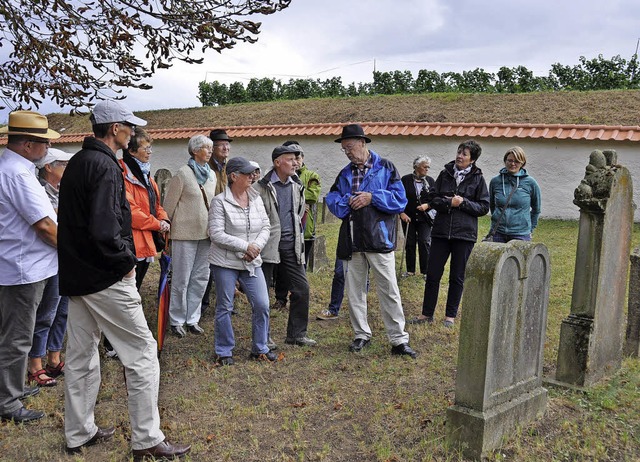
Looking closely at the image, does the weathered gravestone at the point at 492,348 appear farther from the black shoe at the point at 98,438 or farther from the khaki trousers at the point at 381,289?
the black shoe at the point at 98,438

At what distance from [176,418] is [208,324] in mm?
2525

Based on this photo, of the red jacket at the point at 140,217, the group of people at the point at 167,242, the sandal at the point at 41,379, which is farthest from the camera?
the red jacket at the point at 140,217

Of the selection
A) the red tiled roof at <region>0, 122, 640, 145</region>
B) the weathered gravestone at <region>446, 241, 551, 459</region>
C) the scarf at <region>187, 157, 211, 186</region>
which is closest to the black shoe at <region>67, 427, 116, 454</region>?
the weathered gravestone at <region>446, 241, 551, 459</region>

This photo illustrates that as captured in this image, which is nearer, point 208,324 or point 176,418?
point 176,418

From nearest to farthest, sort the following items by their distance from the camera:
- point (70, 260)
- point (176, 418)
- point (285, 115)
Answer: point (70, 260), point (176, 418), point (285, 115)

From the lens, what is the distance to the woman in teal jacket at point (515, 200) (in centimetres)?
662

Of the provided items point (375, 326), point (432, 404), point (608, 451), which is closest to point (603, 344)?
point (608, 451)

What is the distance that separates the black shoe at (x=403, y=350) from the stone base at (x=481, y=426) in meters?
1.67

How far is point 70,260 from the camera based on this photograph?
3633 millimetres

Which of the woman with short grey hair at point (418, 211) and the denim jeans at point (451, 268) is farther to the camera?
the woman with short grey hair at point (418, 211)

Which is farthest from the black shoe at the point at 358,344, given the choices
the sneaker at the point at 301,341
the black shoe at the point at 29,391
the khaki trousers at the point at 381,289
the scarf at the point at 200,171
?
the black shoe at the point at 29,391

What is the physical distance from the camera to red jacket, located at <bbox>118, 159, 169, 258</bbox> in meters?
5.46

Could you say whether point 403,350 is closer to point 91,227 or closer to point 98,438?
point 98,438

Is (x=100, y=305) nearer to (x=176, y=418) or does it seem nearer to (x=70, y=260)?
(x=70, y=260)
